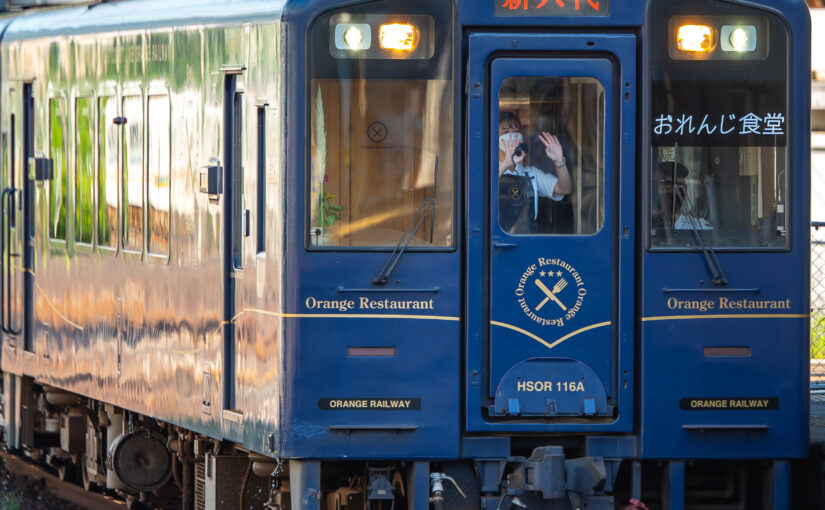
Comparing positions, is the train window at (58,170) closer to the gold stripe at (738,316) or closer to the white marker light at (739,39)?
the gold stripe at (738,316)

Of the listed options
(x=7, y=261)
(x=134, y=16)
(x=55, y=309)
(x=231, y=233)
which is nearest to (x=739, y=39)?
(x=231, y=233)

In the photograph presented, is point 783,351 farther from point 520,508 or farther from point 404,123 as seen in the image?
point 404,123

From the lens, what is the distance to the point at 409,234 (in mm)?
7773

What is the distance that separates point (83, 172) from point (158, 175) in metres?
1.49

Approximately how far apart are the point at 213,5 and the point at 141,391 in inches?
89.6

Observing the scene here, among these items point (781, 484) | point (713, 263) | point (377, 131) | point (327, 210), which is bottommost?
point (781, 484)

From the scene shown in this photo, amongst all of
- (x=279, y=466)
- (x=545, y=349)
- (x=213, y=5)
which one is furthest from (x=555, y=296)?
(x=213, y=5)

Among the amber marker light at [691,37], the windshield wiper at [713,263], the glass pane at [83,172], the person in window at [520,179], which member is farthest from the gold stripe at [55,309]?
the amber marker light at [691,37]

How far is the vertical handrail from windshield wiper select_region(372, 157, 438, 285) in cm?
520

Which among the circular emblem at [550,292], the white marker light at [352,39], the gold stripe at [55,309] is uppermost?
the white marker light at [352,39]

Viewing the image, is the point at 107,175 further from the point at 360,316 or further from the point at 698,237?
the point at 698,237

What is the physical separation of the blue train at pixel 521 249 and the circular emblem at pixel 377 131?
0.01 m

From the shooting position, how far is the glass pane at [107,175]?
1016cm

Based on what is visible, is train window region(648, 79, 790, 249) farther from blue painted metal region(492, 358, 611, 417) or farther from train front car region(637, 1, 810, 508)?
blue painted metal region(492, 358, 611, 417)
